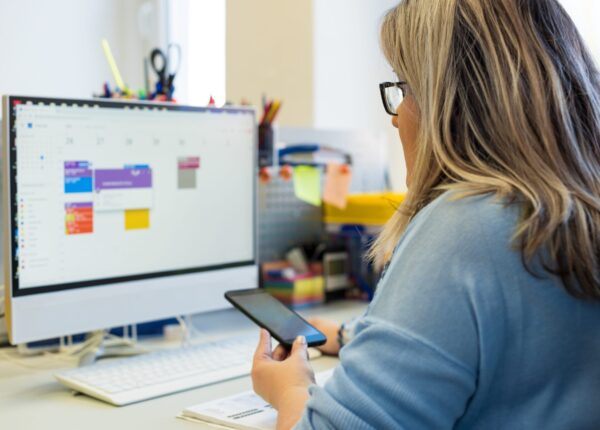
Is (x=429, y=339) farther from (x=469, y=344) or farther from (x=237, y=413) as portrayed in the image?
(x=237, y=413)

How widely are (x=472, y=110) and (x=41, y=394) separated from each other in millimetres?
722

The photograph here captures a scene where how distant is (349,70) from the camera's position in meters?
2.80

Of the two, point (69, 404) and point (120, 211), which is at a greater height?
point (120, 211)

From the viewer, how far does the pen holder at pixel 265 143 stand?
170cm

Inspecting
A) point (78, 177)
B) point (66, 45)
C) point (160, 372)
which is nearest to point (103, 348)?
point (160, 372)

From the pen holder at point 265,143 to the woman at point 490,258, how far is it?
93 centimetres

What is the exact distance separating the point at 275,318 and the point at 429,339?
440 mm

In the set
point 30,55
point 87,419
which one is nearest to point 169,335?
point 87,419

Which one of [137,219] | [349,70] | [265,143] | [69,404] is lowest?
[69,404]

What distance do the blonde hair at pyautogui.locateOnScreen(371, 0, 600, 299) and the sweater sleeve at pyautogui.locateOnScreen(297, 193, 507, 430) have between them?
42mm

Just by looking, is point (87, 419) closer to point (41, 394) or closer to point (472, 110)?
point (41, 394)

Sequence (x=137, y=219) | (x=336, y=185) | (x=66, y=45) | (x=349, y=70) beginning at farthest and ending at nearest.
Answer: (x=349, y=70)
(x=66, y=45)
(x=336, y=185)
(x=137, y=219)

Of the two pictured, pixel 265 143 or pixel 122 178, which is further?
pixel 265 143

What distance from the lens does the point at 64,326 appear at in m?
1.16
